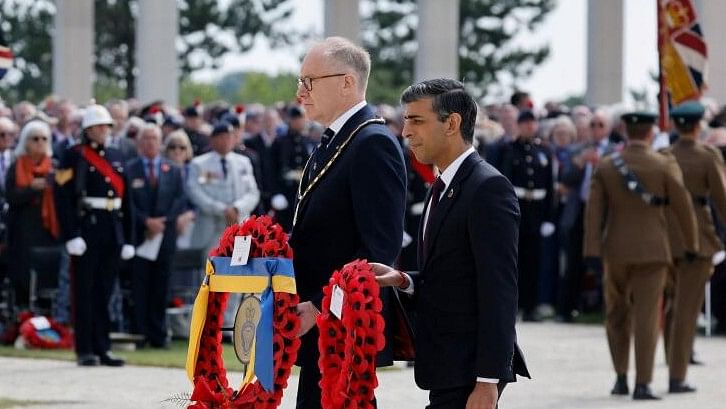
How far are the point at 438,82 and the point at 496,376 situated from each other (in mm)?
1148

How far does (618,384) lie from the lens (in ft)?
44.1

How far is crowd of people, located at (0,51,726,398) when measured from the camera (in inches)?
605

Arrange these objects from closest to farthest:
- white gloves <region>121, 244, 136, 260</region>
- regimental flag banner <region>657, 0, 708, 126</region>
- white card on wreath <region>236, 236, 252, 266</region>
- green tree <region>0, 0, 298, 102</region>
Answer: white card on wreath <region>236, 236, 252, 266</region> → white gloves <region>121, 244, 136, 260</region> → regimental flag banner <region>657, 0, 708, 126</region> → green tree <region>0, 0, 298, 102</region>

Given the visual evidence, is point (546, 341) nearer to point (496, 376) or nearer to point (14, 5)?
point (496, 376)

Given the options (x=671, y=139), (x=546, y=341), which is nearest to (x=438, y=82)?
(x=546, y=341)

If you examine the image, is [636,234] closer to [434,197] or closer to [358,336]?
[434,197]

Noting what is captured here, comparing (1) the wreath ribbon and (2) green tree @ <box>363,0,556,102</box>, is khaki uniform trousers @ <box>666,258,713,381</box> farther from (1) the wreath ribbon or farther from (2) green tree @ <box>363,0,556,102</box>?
(2) green tree @ <box>363,0,556,102</box>

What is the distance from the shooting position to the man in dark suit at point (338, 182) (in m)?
7.50

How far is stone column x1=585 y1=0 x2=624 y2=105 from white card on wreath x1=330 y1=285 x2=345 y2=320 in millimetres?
26069

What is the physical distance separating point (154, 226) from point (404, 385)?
4.06 m

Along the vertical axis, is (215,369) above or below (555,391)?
above

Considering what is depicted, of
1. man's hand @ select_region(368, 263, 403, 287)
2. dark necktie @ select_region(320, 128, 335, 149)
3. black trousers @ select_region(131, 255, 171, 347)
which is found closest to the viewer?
man's hand @ select_region(368, 263, 403, 287)

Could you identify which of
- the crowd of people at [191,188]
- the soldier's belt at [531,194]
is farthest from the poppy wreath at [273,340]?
the soldier's belt at [531,194]

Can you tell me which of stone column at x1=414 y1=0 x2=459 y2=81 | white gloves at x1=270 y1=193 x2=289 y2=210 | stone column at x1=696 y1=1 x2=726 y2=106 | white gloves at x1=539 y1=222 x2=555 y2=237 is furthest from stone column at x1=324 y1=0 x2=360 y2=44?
white gloves at x1=270 y1=193 x2=289 y2=210
